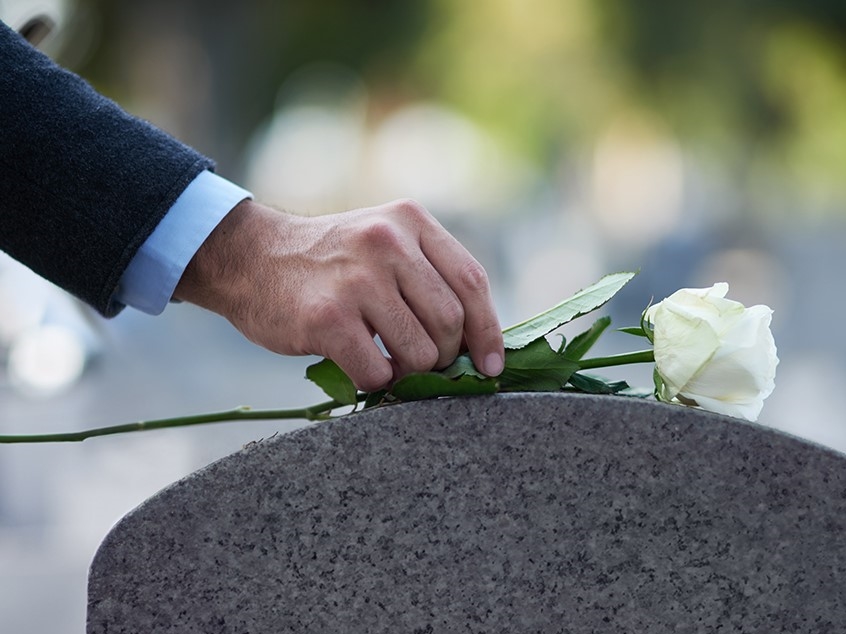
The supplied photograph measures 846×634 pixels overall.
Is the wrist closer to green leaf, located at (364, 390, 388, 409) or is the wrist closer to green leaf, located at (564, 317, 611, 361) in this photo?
green leaf, located at (364, 390, 388, 409)

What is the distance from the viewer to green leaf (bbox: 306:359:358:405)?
4.63ft

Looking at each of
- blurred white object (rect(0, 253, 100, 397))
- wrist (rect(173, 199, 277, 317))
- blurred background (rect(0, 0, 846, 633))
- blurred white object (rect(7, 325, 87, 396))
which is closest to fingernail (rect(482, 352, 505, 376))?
wrist (rect(173, 199, 277, 317))

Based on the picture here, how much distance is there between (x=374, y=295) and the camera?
1.31 m

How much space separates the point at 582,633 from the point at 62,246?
80 cm

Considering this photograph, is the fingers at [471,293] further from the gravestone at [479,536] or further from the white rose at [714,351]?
the white rose at [714,351]

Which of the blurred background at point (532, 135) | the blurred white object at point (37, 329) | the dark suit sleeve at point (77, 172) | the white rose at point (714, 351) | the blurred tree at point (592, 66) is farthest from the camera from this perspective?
the blurred tree at point (592, 66)

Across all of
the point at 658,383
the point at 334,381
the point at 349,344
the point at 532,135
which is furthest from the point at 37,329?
the point at 532,135

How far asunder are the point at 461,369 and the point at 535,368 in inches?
4.0

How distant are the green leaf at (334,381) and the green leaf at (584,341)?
0.28 metres

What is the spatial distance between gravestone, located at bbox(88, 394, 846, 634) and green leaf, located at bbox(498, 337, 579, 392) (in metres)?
0.07

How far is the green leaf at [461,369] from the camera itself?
1338 mm

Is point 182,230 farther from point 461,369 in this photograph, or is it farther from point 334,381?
point 461,369

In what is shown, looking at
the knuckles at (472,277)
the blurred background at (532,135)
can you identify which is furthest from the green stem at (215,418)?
the blurred background at (532,135)

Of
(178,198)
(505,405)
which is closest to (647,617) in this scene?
(505,405)
